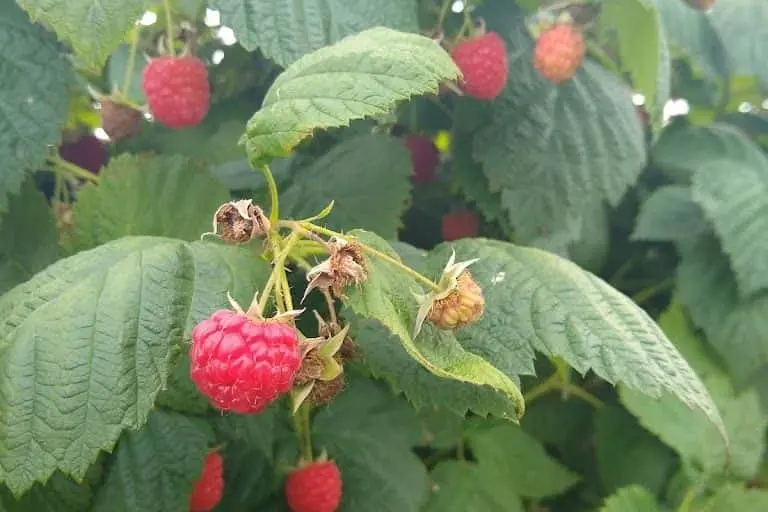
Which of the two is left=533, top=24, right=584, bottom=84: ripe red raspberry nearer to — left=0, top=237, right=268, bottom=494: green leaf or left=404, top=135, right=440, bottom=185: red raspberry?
left=404, top=135, right=440, bottom=185: red raspberry

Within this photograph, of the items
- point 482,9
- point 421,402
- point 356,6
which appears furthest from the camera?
→ point 482,9

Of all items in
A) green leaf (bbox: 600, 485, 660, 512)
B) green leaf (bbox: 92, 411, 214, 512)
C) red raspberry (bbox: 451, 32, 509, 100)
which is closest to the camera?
green leaf (bbox: 92, 411, 214, 512)

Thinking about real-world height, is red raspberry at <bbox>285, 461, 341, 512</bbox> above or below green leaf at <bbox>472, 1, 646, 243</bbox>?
below

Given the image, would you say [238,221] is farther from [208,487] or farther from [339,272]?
[208,487]

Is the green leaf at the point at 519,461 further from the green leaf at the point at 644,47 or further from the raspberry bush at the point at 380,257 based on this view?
the green leaf at the point at 644,47

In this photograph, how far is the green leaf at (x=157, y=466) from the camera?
2.49ft

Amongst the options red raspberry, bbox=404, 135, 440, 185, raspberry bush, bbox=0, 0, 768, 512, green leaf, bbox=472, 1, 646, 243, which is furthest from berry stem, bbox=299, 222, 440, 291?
red raspberry, bbox=404, 135, 440, 185

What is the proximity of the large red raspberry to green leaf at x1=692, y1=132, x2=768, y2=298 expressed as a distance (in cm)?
80

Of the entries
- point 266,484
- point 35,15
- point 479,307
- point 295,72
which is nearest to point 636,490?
point 266,484

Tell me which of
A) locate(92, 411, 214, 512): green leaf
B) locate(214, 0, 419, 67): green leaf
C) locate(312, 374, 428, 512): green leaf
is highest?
locate(214, 0, 419, 67): green leaf

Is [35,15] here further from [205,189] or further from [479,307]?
[479,307]

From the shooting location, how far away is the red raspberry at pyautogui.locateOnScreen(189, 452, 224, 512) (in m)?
0.80

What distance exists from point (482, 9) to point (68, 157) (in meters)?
0.56

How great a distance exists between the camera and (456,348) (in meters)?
0.58
